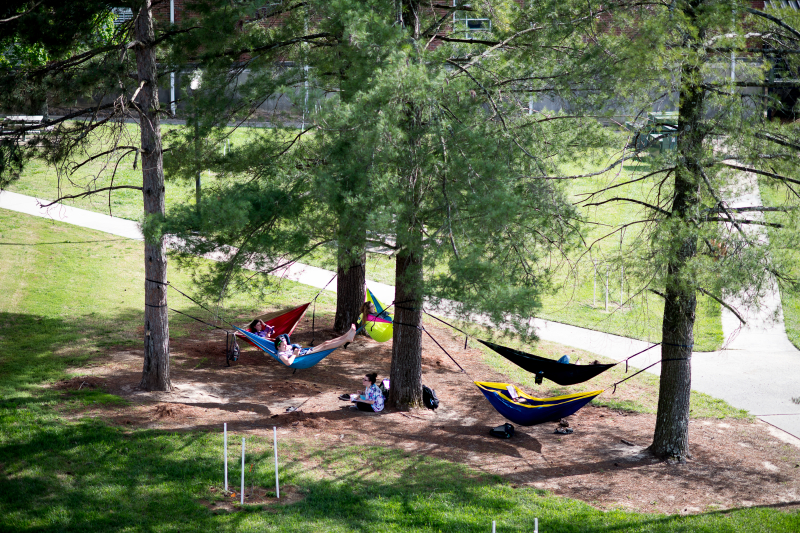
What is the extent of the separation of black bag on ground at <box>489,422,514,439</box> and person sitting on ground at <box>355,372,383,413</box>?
56.6 inches

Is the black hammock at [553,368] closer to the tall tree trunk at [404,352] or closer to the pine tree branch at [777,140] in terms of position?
the tall tree trunk at [404,352]

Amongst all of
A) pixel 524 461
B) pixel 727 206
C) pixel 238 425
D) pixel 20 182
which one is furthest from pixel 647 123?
pixel 20 182

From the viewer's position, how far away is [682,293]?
715cm

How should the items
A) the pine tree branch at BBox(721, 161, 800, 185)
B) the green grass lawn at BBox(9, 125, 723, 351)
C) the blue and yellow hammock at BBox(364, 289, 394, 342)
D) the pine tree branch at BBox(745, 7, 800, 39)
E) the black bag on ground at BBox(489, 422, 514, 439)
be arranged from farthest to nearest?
the blue and yellow hammock at BBox(364, 289, 394, 342) → the black bag on ground at BBox(489, 422, 514, 439) → the green grass lawn at BBox(9, 125, 723, 351) → the pine tree branch at BBox(721, 161, 800, 185) → the pine tree branch at BBox(745, 7, 800, 39)

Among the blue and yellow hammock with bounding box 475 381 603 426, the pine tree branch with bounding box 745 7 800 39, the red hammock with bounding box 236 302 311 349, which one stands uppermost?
the pine tree branch with bounding box 745 7 800 39

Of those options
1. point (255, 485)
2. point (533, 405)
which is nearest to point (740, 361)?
point (533, 405)

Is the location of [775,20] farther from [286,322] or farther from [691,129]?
[286,322]

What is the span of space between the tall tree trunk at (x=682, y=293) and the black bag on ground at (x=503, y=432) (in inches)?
63.6


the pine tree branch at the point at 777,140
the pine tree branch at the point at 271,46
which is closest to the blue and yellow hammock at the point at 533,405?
the pine tree branch at the point at 777,140

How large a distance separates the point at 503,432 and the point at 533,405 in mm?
600

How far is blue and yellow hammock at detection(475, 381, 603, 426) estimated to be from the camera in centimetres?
780

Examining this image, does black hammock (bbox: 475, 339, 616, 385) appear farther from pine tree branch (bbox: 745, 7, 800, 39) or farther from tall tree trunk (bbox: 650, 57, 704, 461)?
pine tree branch (bbox: 745, 7, 800, 39)

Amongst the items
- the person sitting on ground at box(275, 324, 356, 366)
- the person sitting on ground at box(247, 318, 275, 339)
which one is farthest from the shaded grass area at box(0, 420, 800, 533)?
the person sitting on ground at box(247, 318, 275, 339)

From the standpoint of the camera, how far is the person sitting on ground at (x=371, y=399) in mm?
8664
